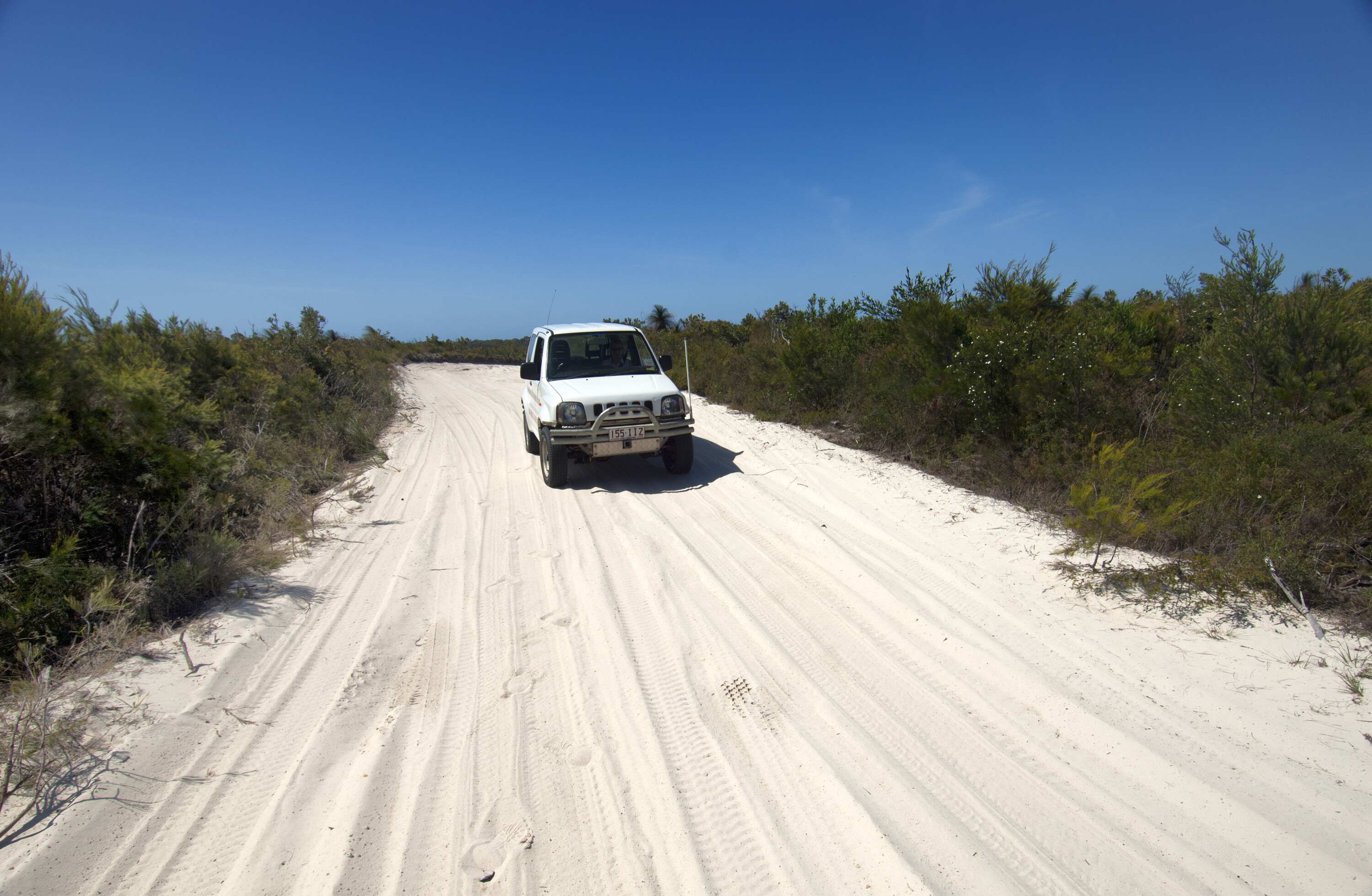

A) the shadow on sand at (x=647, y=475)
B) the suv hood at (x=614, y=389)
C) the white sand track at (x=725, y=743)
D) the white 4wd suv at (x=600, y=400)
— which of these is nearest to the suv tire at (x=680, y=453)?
the white 4wd suv at (x=600, y=400)

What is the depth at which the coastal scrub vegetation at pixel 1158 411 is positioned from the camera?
3.81m

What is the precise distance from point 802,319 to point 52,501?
1224 centimetres

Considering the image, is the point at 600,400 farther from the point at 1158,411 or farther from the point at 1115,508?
the point at 1158,411

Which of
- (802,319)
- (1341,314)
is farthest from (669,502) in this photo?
(802,319)

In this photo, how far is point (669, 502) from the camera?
638cm

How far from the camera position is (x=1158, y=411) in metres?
5.93

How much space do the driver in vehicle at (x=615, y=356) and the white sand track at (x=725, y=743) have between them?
3.37m

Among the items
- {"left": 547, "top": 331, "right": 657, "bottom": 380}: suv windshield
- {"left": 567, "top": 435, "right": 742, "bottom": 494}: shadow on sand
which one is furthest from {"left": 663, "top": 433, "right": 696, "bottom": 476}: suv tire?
{"left": 547, "top": 331, "right": 657, "bottom": 380}: suv windshield

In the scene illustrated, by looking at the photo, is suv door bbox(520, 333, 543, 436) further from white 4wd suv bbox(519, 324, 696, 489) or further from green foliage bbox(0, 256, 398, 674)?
green foliage bbox(0, 256, 398, 674)

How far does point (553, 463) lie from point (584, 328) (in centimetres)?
199

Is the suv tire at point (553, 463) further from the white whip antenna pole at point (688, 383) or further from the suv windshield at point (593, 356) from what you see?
the white whip antenna pole at point (688, 383)

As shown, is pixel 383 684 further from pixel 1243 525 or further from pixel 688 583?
pixel 1243 525

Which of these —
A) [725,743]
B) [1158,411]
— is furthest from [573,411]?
[1158,411]

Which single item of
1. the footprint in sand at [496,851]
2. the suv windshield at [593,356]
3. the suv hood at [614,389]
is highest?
the suv windshield at [593,356]
